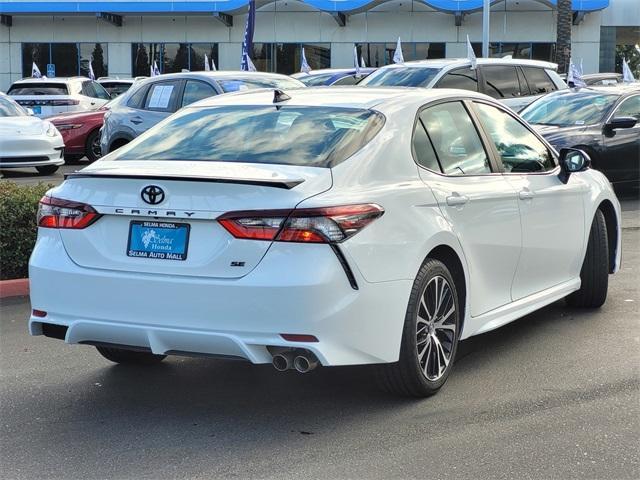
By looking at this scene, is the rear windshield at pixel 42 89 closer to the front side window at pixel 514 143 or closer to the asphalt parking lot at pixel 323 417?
the asphalt parking lot at pixel 323 417

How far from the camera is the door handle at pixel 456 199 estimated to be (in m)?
4.90

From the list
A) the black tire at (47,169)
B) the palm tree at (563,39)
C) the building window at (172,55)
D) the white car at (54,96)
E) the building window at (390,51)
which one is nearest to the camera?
the black tire at (47,169)

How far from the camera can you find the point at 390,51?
118ft

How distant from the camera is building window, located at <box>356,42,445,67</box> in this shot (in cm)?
3616

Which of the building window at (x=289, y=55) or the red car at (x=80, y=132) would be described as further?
the building window at (x=289, y=55)

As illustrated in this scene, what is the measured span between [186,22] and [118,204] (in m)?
33.8

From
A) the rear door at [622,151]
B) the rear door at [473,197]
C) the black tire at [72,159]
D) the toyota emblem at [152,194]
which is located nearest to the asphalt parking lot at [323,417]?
the rear door at [473,197]

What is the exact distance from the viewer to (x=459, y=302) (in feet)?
16.6

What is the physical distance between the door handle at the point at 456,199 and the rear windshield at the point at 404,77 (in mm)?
8972

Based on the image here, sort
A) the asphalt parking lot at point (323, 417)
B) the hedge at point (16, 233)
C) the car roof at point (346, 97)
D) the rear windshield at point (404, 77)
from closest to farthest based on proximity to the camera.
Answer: the asphalt parking lot at point (323, 417) → the car roof at point (346, 97) → the hedge at point (16, 233) → the rear windshield at point (404, 77)

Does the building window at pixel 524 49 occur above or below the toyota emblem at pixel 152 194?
above

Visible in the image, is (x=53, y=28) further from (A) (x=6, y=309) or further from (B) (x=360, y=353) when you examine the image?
(B) (x=360, y=353)

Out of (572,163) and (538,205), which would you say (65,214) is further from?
(572,163)

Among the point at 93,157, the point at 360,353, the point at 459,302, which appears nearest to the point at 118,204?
the point at 360,353
